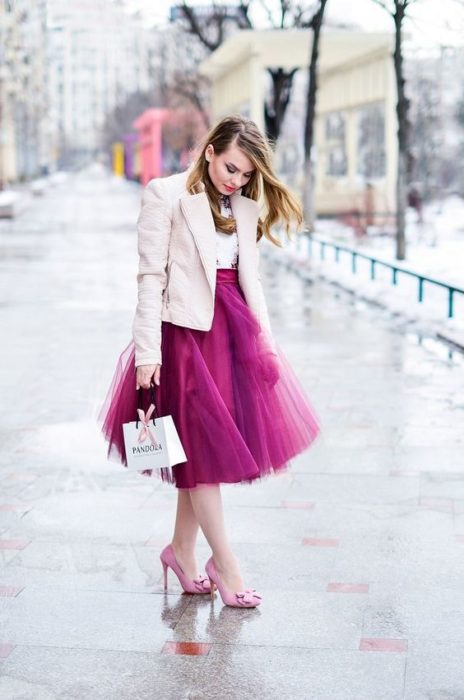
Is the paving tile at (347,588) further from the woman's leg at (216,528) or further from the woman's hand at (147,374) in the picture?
the woman's hand at (147,374)

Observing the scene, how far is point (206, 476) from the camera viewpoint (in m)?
4.49

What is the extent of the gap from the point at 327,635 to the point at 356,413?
4454 millimetres

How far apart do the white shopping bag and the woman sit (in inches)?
2.7

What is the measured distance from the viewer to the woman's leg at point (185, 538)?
15.8 feet

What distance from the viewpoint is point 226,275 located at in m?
4.60

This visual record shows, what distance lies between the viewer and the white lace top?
457cm

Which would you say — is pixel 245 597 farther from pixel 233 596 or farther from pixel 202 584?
pixel 202 584

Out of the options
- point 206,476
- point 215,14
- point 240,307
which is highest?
point 215,14

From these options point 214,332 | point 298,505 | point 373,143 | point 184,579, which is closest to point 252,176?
point 214,332

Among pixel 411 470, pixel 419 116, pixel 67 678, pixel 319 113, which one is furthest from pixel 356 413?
pixel 419 116

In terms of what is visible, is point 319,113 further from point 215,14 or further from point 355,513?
point 355,513

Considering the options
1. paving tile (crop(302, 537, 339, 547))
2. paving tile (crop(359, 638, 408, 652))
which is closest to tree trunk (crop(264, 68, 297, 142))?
paving tile (crop(302, 537, 339, 547))

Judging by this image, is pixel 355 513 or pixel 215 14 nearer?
pixel 355 513

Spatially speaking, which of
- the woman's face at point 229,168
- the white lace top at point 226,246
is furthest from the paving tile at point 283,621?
the woman's face at point 229,168
